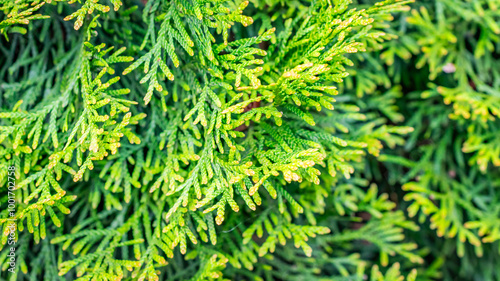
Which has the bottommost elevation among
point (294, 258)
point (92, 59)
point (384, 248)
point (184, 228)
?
point (384, 248)

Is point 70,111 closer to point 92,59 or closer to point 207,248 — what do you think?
point 92,59

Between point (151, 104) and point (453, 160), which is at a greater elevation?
point (151, 104)

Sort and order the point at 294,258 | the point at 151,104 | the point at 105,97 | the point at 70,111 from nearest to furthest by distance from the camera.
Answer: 1. the point at 105,97
2. the point at 70,111
3. the point at 151,104
4. the point at 294,258

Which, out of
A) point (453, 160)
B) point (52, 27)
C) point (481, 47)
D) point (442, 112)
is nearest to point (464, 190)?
point (453, 160)

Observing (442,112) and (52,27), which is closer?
(52,27)

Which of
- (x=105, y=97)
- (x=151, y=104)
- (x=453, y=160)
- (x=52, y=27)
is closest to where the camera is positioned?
(x=105, y=97)

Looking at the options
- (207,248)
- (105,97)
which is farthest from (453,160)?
(105,97)
